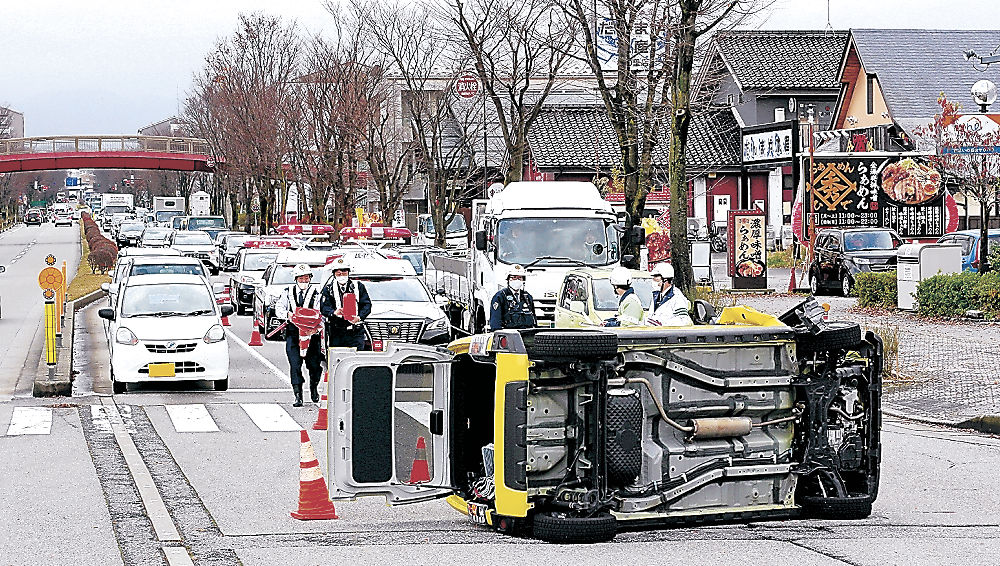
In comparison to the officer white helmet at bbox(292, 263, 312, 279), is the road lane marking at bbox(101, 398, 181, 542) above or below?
below

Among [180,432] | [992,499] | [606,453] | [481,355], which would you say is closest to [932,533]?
[992,499]

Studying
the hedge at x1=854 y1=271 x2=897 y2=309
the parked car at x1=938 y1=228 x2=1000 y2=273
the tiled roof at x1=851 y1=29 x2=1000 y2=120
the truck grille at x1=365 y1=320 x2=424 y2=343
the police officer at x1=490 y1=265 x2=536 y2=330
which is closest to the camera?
the police officer at x1=490 y1=265 x2=536 y2=330

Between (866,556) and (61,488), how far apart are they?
655 centimetres

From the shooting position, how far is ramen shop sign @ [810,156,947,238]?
39.9m

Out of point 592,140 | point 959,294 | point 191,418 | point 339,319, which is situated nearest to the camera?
point 191,418

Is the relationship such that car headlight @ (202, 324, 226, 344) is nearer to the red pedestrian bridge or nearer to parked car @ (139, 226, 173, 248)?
parked car @ (139, 226, 173, 248)

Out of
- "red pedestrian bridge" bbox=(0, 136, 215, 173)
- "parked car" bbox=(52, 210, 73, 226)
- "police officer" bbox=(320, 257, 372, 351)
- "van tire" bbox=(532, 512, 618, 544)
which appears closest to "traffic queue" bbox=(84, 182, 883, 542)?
"van tire" bbox=(532, 512, 618, 544)

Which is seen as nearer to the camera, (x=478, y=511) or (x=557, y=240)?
(x=478, y=511)

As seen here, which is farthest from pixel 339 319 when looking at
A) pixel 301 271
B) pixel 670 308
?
pixel 301 271

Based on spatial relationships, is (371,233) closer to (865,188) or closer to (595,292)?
(865,188)

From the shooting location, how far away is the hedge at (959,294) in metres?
25.1

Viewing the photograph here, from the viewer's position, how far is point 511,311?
53.8ft

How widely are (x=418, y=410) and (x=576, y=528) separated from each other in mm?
1691

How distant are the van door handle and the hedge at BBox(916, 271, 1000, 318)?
18.5m
